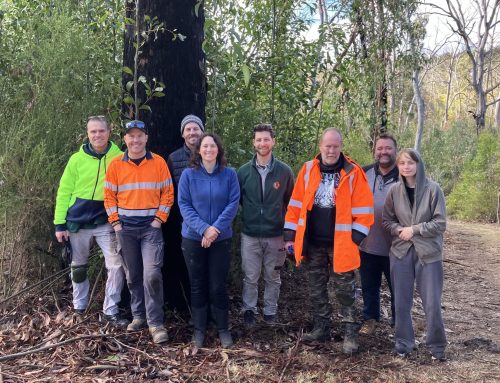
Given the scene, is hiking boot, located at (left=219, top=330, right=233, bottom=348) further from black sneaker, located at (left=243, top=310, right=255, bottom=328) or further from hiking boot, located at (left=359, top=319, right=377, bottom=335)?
hiking boot, located at (left=359, top=319, right=377, bottom=335)

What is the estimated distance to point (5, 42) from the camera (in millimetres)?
5355

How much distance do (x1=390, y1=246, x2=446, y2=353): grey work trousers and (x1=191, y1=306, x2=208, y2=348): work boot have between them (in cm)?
173

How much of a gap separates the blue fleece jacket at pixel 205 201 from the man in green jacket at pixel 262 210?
0.43 metres

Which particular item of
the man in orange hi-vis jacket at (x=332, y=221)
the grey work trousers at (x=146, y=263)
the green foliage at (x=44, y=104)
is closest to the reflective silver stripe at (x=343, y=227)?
the man in orange hi-vis jacket at (x=332, y=221)

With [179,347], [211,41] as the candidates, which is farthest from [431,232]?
[211,41]

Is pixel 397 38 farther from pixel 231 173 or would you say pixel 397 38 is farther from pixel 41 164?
pixel 41 164

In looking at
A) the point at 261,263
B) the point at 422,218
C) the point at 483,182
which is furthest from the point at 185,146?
the point at 483,182

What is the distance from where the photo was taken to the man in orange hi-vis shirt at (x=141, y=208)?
4.50 meters

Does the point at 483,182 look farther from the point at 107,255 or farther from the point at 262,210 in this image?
the point at 107,255

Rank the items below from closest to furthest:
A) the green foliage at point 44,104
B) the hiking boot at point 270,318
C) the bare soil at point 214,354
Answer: the bare soil at point 214,354, the green foliage at point 44,104, the hiking boot at point 270,318

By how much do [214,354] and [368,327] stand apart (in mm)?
1665

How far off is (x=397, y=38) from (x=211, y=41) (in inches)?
192

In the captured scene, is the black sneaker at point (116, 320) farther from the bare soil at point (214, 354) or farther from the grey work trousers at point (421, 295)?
the grey work trousers at point (421, 295)

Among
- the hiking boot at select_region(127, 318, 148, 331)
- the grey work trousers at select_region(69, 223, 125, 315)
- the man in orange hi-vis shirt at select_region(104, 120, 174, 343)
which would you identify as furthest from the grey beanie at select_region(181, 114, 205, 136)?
the hiking boot at select_region(127, 318, 148, 331)
